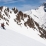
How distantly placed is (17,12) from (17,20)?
38.6 feet

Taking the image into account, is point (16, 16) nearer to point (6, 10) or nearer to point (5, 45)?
point (6, 10)

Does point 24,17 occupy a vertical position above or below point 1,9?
below

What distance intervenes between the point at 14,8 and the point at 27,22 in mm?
15176

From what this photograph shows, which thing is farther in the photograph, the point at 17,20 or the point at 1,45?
the point at 17,20

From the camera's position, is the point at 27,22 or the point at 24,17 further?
the point at 24,17

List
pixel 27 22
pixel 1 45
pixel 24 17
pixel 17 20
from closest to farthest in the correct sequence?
pixel 1 45
pixel 17 20
pixel 27 22
pixel 24 17

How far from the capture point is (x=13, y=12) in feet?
245

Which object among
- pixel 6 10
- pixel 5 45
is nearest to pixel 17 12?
pixel 6 10

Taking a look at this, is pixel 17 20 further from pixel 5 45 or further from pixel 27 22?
pixel 5 45

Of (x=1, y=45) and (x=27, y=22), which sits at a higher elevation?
(x=1, y=45)

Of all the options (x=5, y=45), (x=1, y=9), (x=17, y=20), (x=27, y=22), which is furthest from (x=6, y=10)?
(x=5, y=45)

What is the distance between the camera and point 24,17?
248ft

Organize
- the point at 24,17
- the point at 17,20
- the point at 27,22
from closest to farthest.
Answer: the point at 17,20
the point at 27,22
the point at 24,17

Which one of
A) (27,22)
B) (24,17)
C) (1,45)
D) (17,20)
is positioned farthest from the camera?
(24,17)
